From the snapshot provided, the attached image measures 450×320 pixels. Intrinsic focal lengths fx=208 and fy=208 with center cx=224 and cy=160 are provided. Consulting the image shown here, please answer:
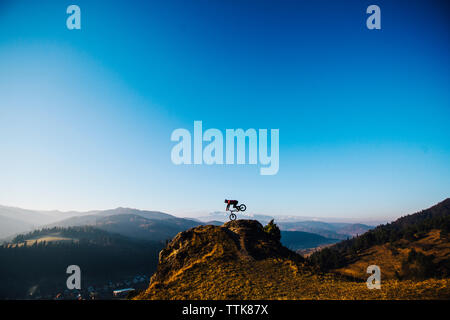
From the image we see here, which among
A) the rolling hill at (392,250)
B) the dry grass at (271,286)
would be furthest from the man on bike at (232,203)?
the rolling hill at (392,250)

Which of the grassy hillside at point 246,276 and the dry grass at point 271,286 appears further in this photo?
the grassy hillside at point 246,276

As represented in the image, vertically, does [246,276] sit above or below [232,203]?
below

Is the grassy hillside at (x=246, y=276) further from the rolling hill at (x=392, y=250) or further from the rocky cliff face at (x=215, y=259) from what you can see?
the rolling hill at (x=392, y=250)

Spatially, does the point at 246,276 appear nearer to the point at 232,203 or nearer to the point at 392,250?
the point at 232,203

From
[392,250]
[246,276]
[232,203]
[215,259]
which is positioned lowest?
[392,250]

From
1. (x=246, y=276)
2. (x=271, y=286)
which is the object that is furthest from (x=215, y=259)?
(x=271, y=286)

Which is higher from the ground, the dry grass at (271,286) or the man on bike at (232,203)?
the man on bike at (232,203)

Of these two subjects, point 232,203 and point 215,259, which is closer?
point 215,259

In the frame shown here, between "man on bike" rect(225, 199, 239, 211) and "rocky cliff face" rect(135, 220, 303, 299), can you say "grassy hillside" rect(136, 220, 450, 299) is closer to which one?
"rocky cliff face" rect(135, 220, 303, 299)

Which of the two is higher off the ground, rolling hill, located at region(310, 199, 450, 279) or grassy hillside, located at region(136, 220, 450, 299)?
grassy hillside, located at region(136, 220, 450, 299)

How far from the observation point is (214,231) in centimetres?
3378

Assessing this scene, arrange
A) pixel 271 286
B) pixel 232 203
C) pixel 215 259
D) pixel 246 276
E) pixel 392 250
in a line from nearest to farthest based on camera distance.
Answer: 1. pixel 271 286
2. pixel 246 276
3. pixel 215 259
4. pixel 232 203
5. pixel 392 250

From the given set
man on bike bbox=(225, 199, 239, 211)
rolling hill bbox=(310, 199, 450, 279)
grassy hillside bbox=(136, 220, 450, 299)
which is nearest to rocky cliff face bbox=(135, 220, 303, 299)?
grassy hillside bbox=(136, 220, 450, 299)
